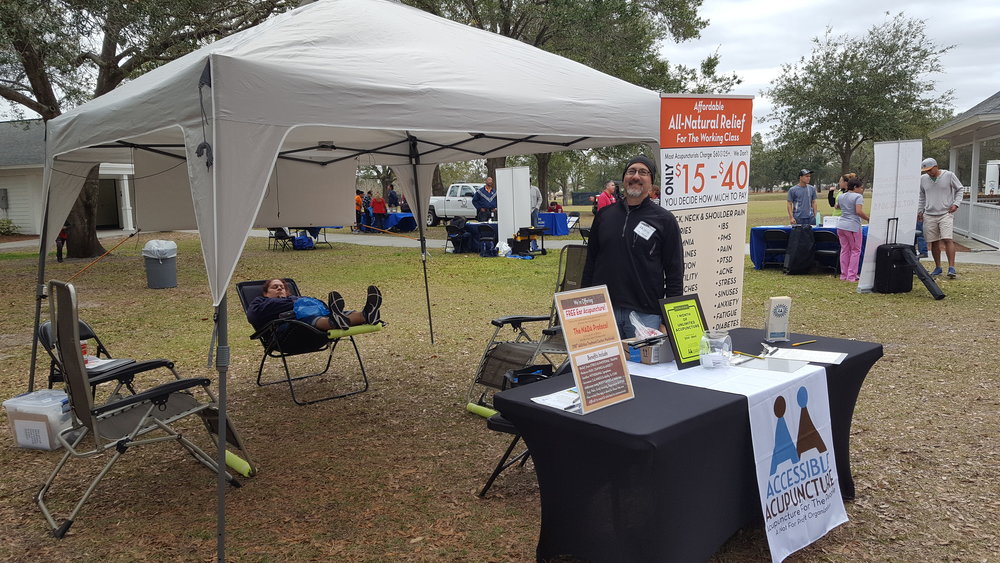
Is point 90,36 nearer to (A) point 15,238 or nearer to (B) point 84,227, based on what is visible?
(B) point 84,227

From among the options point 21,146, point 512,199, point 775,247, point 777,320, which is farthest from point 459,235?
point 21,146

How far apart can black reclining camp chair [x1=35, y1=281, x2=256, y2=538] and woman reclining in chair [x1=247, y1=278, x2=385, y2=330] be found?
1292 mm

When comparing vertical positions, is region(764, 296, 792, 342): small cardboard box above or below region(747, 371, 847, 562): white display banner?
above

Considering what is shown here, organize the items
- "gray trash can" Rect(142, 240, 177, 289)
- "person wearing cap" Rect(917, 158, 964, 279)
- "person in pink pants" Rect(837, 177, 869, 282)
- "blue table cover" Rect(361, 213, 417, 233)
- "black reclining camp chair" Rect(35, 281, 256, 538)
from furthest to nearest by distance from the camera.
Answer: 1. "blue table cover" Rect(361, 213, 417, 233)
2. "gray trash can" Rect(142, 240, 177, 289)
3. "person in pink pants" Rect(837, 177, 869, 282)
4. "person wearing cap" Rect(917, 158, 964, 279)
5. "black reclining camp chair" Rect(35, 281, 256, 538)

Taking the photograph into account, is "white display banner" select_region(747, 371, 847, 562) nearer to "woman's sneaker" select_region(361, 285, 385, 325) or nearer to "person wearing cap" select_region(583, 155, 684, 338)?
"person wearing cap" select_region(583, 155, 684, 338)

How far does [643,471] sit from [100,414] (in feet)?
8.61

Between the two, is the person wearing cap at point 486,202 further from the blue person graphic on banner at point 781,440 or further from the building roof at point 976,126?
the blue person graphic on banner at point 781,440

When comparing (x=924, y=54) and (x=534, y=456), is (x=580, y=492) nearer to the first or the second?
(x=534, y=456)

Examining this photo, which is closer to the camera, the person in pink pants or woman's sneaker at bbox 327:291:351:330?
woman's sneaker at bbox 327:291:351:330

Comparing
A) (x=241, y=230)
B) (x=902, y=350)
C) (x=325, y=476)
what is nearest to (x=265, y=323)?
(x=325, y=476)

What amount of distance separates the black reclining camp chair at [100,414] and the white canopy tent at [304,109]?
0.61m

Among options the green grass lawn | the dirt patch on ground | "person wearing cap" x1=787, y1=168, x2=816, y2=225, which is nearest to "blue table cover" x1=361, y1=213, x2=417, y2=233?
the dirt patch on ground

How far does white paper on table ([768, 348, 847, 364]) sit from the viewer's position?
3031 millimetres

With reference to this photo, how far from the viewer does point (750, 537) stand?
2.99 m
